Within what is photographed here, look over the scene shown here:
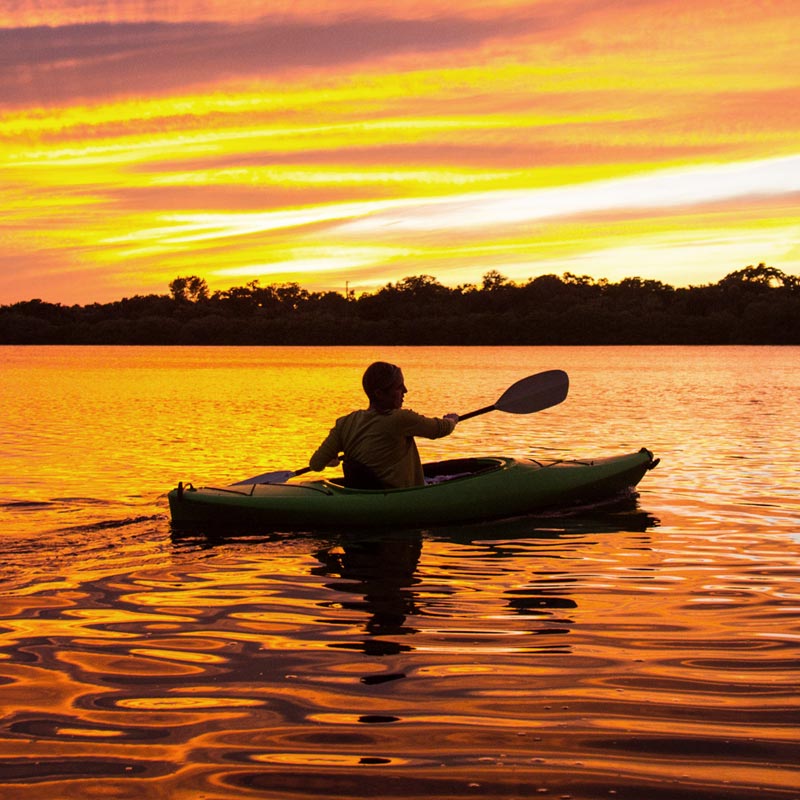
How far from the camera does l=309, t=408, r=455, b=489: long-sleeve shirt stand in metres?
8.55

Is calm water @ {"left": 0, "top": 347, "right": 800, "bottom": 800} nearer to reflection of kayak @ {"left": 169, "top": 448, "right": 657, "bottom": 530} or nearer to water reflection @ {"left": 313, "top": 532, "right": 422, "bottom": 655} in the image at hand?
water reflection @ {"left": 313, "top": 532, "right": 422, "bottom": 655}

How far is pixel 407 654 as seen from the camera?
517 centimetres

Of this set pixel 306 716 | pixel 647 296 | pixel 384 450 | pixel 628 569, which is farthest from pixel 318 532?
A: pixel 647 296

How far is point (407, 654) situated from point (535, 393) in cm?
628

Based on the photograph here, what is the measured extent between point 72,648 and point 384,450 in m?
3.86

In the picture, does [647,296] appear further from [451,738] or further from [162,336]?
[451,738]

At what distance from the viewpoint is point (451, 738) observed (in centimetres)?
405

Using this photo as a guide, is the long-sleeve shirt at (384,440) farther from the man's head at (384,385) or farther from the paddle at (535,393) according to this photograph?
the paddle at (535,393)

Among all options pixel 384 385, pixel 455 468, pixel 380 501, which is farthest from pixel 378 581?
pixel 455 468

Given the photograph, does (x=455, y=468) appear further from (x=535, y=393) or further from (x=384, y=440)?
(x=384, y=440)

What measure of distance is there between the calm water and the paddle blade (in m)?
1.44

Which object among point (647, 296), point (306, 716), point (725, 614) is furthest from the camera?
point (647, 296)

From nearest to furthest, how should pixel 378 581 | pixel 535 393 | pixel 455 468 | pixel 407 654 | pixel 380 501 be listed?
pixel 407 654 → pixel 378 581 → pixel 380 501 → pixel 455 468 → pixel 535 393

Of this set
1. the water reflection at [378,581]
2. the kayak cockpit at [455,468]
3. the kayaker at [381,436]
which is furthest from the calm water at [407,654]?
the kayak cockpit at [455,468]
